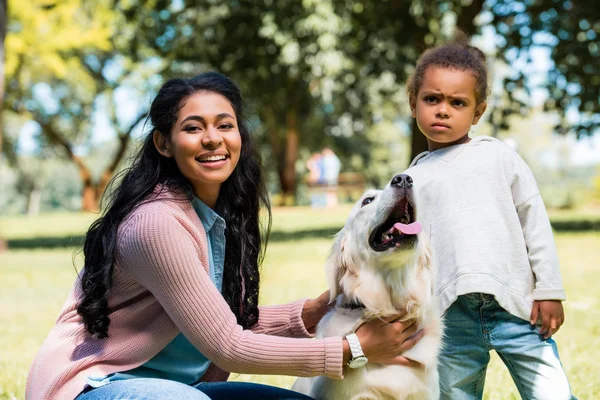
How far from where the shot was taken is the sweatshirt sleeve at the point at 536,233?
276cm

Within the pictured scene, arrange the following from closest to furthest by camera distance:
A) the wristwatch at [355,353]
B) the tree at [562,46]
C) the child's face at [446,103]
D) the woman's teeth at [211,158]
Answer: the wristwatch at [355,353], the woman's teeth at [211,158], the child's face at [446,103], the tree at [562,46]

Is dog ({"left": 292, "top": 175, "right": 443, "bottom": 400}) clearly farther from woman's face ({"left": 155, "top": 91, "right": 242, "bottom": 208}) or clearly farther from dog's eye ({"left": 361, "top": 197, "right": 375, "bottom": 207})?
woman's face ({"left": 155, "top": 91, "right": 242, "bottom": 208})

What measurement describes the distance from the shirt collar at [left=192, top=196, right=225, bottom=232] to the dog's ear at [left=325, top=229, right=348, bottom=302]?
54cm

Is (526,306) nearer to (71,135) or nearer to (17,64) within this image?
(17,64)

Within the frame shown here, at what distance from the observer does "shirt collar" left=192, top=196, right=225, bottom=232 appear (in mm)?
2674

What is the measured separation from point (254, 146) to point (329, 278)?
684 mm

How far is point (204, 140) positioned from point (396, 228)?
86 centimetres

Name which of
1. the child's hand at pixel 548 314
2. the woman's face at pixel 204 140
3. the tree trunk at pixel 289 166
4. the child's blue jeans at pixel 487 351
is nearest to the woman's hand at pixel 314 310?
the child's blue jeans at pixel 487 351

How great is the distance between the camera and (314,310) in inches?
119

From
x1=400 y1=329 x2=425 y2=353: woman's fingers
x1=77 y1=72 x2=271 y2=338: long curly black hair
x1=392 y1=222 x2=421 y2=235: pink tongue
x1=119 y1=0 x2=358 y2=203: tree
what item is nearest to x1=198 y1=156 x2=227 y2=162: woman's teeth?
x1=77 y1=72 x2=271 y2=338: long curly black hair

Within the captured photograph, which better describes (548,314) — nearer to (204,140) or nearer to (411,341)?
(411,341)

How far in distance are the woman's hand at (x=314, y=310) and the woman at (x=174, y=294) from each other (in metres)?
0.33

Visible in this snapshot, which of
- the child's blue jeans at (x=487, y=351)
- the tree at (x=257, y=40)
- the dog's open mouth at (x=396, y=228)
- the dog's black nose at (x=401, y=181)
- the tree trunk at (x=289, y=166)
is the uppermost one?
the tree at (x=257, y=40)

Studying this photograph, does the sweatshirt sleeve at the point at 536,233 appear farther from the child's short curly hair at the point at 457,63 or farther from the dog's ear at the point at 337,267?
the dog's ear at the point at 337,267
